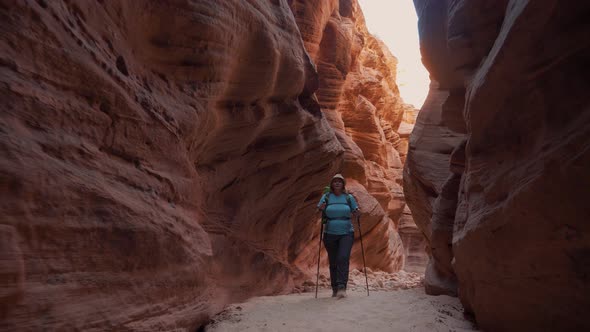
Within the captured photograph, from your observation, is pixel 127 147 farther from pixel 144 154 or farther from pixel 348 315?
pixel 348 315

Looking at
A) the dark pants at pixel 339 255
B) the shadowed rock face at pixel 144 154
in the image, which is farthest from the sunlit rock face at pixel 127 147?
the dark pants at pixel 339 255

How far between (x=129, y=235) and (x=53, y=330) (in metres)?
0.93

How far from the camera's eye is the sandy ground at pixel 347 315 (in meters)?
4.34

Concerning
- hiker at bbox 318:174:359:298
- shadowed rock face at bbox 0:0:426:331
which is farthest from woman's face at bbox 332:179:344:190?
shadowed rock face at bbox 0:0:426:331

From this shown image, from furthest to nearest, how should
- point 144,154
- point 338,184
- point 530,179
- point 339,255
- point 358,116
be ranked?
1. point 358,116
2. point 338,184
3. point 339,255
4. point 144,154
5. point 530,179

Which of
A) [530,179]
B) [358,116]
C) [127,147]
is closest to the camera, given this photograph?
[530,179]

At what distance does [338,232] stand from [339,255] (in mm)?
367

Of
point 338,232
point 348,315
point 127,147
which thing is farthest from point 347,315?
point 127,147

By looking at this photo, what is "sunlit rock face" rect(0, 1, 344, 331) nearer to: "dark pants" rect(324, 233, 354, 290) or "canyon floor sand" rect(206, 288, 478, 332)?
"canyon floor sand" rect(206, 288, 478, 332)

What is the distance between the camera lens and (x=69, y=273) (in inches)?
109

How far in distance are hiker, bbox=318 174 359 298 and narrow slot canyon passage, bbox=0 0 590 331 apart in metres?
0.03

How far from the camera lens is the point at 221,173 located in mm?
6824

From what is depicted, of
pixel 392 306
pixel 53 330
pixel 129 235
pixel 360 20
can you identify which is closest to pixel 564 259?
pixel 392 306

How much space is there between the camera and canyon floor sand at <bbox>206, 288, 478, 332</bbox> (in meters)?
4.34
